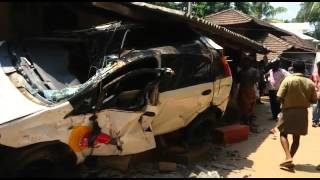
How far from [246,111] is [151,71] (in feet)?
17.5

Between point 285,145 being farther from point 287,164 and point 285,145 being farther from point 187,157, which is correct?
point 187,157

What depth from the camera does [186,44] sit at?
8.16 metres

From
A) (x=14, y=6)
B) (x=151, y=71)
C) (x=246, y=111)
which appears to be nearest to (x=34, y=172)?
(x=151, y=71)

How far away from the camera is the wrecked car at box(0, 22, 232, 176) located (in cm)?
543

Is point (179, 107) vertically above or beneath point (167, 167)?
above

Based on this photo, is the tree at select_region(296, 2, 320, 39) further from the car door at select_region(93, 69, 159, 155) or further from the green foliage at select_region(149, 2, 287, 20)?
the car door at select_region(93, 69, 159, 155)

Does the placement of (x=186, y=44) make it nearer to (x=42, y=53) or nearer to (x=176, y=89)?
(x=176, y=89)

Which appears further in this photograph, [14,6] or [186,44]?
[14,6]

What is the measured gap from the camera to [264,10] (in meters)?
48.8

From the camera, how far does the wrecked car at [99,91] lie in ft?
17.8

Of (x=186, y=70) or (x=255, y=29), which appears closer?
(x=186, y=70)

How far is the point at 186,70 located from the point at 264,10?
43.1 metres

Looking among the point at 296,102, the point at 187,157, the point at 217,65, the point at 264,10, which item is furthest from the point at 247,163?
the point at 264,10

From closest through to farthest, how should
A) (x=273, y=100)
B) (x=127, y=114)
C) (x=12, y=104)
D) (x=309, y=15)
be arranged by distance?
(x=12, y=104), (x=127, y=114), (x=273, y=100), (x=309, y=15)
